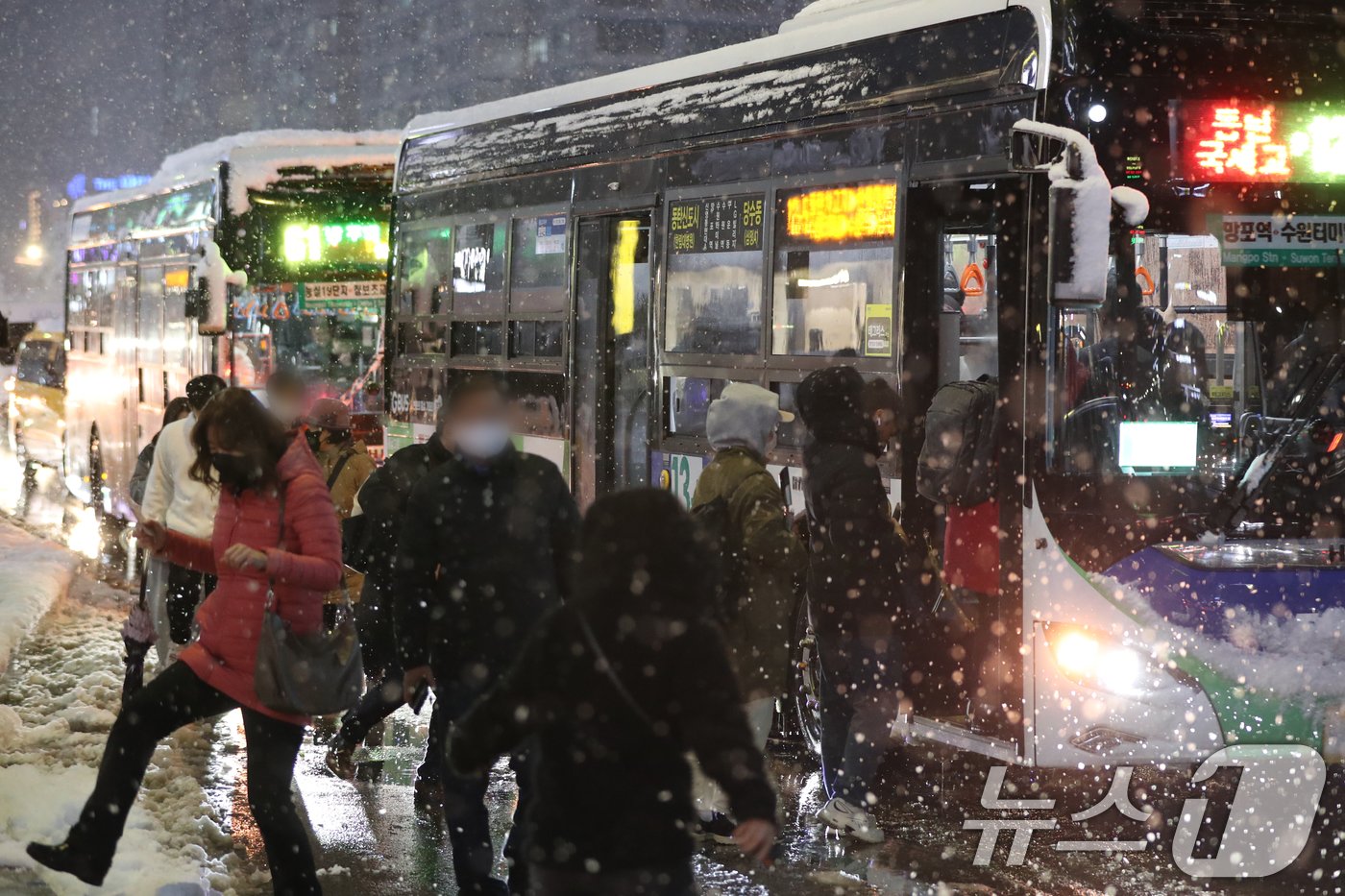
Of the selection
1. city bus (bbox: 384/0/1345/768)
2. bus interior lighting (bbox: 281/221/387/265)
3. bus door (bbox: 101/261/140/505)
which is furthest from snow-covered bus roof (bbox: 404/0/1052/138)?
bus door (bbox: 101/261/140/505)

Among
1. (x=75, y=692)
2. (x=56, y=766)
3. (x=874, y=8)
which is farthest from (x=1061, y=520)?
(x=75, y=692)

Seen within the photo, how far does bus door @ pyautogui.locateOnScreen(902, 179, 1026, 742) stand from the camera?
→ 7160 mm

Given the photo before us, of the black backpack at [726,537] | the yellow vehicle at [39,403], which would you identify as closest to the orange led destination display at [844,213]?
the black backpack at [726,537]

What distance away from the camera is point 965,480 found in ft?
23.6

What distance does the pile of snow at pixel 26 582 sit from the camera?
12.0 meters

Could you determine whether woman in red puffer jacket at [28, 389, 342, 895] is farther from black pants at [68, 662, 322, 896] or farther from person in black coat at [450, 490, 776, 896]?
person in black coat at [450, 490, 776, 896]

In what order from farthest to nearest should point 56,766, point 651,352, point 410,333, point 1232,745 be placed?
point 410,333
point 651,352
point 56,766
point 1232,745

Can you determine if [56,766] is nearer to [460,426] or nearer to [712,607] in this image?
[460,426]

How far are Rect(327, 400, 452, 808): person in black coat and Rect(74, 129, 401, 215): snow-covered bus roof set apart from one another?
7305 millimetres

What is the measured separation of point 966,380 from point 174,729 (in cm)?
337

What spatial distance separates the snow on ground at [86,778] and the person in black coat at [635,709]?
2.82 metres

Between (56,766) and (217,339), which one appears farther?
(217,339)

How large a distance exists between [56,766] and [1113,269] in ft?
16.0

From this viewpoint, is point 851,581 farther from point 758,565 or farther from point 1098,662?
point 1098,662
